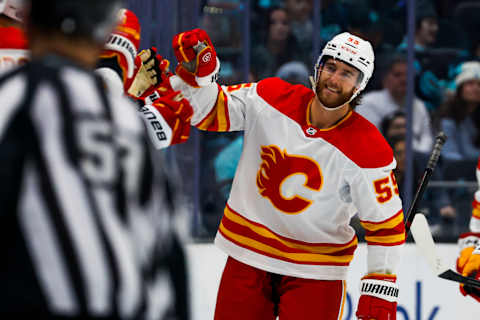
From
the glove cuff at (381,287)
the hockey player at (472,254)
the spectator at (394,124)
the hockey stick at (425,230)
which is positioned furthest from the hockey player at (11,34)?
the spectator at (394,124)

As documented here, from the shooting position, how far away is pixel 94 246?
3.12ft

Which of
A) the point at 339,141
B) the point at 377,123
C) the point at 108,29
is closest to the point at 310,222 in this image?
the point at 339,141

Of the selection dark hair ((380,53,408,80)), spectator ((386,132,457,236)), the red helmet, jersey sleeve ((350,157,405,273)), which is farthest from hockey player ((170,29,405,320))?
dark hair ((380,53,408,80))

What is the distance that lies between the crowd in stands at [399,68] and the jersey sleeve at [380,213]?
1.27 meters

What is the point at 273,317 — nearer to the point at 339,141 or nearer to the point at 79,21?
the point at 339,141

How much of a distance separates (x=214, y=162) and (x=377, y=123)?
0.84 meters

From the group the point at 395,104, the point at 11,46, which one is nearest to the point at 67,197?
the point at 11,46

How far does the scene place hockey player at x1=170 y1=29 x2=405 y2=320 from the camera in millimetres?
2170

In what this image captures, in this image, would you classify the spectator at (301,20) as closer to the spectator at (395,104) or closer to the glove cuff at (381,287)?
the spectator at (395,104)

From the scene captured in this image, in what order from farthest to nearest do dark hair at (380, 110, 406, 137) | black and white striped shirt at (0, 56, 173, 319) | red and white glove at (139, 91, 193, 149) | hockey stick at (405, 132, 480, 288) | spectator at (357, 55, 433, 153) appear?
spectator at (357, 55, 433, 153) → dark hair at (380, 110, 406, 137) → hockey stick at (405, 132, 480, 288) → red and white glove at (139, 91, 193, 149) → black and white striped shirt at (0, 56, 173, 319)

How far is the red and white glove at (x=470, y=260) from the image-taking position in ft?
8.85

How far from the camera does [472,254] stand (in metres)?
2.71

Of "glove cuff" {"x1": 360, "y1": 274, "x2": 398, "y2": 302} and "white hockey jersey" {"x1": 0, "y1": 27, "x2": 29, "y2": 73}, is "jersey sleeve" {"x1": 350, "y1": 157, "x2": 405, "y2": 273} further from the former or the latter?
"white hockey jersey" {"x1": 0, "y1": 27, "x2": 29, "y2": 73}

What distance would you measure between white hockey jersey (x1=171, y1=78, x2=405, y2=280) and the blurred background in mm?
815
